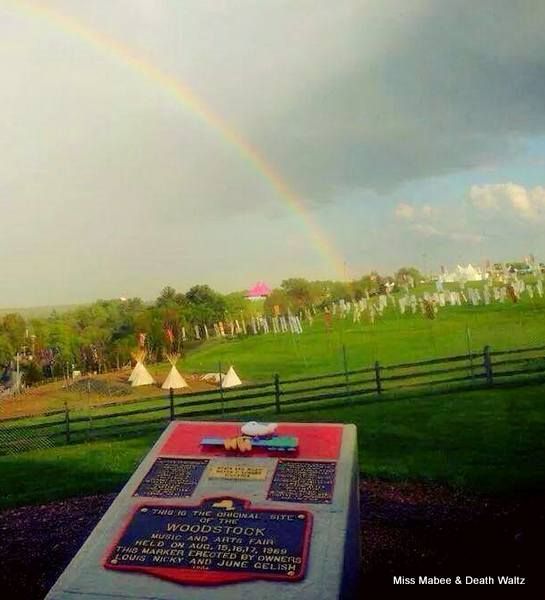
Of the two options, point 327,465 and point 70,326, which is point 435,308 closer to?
point 70,326

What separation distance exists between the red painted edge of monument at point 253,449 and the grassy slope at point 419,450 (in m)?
4.49

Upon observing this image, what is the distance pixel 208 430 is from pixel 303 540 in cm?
234

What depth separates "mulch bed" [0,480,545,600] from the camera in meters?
7.23

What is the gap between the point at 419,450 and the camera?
12719mm

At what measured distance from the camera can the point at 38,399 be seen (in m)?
33.7

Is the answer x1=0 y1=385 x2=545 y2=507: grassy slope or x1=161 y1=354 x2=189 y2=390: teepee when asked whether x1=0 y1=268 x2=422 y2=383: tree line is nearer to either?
x1=161 y1=354 x2=189 y2=390: teepee

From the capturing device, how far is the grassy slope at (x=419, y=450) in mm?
10812

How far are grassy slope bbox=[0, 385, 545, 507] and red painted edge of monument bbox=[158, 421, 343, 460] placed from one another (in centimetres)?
449

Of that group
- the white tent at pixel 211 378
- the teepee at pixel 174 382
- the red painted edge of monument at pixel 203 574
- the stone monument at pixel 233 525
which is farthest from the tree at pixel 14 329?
the red painted edge of monument at pixel 203 574

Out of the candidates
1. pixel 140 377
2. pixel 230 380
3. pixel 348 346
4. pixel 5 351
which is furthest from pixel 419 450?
pixel 5 351

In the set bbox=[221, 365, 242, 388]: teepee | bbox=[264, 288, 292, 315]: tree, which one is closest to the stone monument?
bbox=[221, 365, 242, 388]: teepee

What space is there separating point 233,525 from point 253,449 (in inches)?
50.5

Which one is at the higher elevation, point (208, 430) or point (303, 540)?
point (208, 430)

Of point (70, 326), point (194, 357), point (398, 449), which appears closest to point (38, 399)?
point (194, 357)
